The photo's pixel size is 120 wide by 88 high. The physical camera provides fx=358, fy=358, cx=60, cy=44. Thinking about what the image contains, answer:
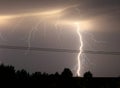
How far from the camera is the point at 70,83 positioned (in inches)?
2039

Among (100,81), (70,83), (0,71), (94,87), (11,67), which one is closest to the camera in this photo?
(70,83)

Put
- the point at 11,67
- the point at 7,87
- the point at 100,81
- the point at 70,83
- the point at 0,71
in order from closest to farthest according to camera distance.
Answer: the point at 7,87 < the point at 70,83 < the point at 100,81 < the point at 0,71 < the point at 11,67

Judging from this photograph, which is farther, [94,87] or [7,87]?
[94,87]

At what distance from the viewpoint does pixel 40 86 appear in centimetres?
4941

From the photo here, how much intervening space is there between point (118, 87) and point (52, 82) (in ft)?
32.7

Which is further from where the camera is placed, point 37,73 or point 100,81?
point 37,73

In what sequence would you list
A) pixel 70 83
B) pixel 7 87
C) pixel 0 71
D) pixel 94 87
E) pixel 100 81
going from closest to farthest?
pixel 7 87, pixel 70 83, pixel 94 87, pixel 100 81, pixel 0 71

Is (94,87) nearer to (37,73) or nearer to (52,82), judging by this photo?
(52,82)

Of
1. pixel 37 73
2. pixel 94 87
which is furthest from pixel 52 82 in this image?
pixel 37 73

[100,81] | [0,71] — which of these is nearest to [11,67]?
[0,71]

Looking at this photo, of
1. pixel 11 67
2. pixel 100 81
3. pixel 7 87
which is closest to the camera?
pixel 7 87

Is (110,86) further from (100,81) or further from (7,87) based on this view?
(7,87)

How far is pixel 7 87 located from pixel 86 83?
14.0 meters

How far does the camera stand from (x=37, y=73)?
67.7 m
